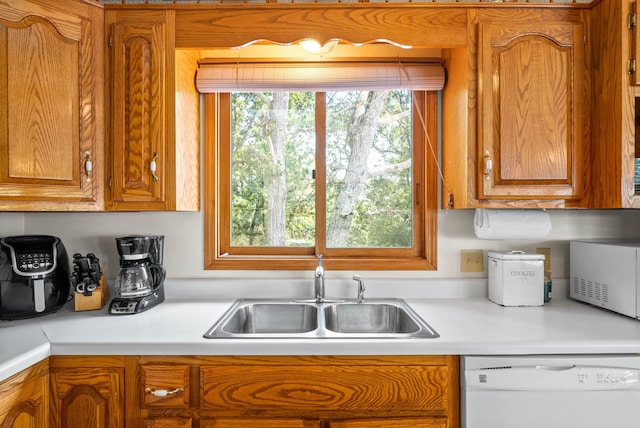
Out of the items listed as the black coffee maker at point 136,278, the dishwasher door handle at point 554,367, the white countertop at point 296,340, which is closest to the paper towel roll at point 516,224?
the white countertop at point 296,340

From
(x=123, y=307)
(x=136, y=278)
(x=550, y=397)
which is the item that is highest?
(x=136, y=278)

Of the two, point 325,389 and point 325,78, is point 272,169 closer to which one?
point 325,78

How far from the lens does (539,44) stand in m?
1.52

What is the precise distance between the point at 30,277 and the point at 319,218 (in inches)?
47.6

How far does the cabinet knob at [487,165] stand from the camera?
1.50 m

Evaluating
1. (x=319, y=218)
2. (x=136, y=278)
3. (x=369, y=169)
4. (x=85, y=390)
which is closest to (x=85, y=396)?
(x=85, y=390)

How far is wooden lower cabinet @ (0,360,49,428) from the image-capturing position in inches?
41.8

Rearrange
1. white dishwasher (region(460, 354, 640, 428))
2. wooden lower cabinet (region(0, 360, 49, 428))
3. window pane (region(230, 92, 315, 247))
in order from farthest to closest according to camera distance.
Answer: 1. window pane (region(230, 92, 315, 247))
2. white dishwasher (region(460, 354, 640, 428))
3. wooden lower cabinet (region(0, 360, 49, 428))

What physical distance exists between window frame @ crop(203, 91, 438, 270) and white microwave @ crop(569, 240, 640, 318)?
629 millimetres

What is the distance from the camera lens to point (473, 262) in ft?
6.08

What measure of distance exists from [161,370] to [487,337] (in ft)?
3.47

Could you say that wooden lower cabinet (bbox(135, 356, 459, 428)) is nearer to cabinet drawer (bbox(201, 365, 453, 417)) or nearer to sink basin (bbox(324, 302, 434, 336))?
cabinet drawer (bbox(201, 365, 453, 417))

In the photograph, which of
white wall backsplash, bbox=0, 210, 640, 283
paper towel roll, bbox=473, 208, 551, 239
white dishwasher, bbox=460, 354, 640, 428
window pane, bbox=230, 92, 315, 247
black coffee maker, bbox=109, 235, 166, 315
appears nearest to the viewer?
white dishwasher, bbox=460, 354, 640, 428

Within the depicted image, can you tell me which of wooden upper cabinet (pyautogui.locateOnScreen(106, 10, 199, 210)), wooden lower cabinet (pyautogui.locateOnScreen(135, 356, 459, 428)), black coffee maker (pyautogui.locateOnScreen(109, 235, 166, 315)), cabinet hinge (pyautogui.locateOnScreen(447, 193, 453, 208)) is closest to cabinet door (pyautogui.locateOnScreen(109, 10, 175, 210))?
wooden upper cabinet (pyautogui.locateOnScreen(106, 10, 199, 210))
